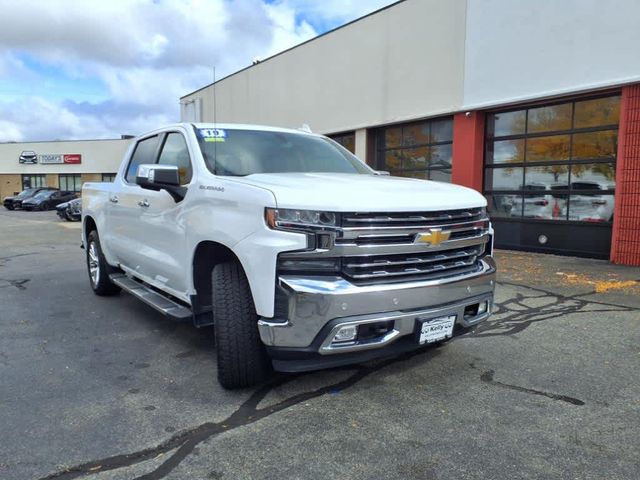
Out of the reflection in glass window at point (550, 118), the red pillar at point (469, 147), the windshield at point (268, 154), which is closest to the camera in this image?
the windshield at point (268, 154)

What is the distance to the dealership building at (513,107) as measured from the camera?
9273 mm

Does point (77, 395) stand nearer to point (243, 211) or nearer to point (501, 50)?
point (243, 211)

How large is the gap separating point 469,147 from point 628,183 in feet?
11.5

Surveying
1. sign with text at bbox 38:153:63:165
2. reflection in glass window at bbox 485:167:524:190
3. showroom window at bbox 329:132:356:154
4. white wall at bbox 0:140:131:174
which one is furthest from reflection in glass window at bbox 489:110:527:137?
sign with text at bbox 38:153:63:165

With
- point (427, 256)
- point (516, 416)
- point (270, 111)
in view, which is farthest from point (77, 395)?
point (270, 111)

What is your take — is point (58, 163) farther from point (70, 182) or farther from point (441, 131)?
point (441, 131)

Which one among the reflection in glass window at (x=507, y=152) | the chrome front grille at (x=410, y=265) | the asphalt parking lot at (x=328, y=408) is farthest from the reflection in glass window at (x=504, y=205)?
the chrome front grille at (x=410, y=265)

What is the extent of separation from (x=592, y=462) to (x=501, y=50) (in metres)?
9.95

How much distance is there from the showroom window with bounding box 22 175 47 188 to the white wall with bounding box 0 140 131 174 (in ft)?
1.85

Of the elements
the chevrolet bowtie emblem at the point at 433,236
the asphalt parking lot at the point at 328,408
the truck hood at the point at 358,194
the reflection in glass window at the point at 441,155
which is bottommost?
the asphalt parking lot at the point at 328,408

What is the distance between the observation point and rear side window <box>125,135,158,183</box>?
5.32 m

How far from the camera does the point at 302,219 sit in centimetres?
312

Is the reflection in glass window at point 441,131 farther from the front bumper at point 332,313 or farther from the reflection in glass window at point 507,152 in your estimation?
the front bumper at point 332,313

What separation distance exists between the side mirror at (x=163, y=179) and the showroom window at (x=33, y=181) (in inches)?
2013
